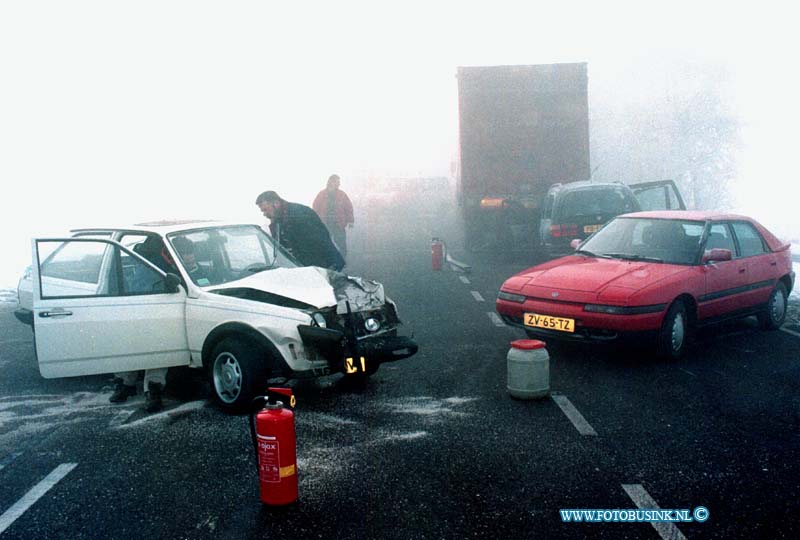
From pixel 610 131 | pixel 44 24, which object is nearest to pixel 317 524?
pixel 610 131

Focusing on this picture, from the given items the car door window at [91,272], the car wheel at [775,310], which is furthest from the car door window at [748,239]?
the car door window at [91,272]

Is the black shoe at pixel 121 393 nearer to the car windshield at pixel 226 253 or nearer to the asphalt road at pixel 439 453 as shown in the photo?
the asphalt road at pixel 439 453

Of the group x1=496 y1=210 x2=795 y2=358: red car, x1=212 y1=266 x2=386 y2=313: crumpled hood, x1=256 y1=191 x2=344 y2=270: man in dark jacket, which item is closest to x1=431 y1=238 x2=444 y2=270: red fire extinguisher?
x1=496 y1=210 x2=795 y2=358: red car

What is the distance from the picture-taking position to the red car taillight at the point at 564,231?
52.2 ft

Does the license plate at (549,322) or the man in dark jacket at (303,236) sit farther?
the man in dark jacket at (303,236)

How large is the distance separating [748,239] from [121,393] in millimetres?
7404

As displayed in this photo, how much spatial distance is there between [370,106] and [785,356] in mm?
69542

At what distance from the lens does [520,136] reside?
63.4 ft

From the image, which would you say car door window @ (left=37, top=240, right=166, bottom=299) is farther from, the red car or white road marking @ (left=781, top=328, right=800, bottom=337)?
white road marking @ (left=781, top=328, right=800, bottom=337)

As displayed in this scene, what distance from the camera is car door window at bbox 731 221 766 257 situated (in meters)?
9.35

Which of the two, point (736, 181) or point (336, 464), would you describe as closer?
point (336, 464)

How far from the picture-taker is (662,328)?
7797mm

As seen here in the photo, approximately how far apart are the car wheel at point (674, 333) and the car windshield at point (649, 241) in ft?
2.36

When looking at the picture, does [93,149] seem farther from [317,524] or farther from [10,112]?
[317,524]
